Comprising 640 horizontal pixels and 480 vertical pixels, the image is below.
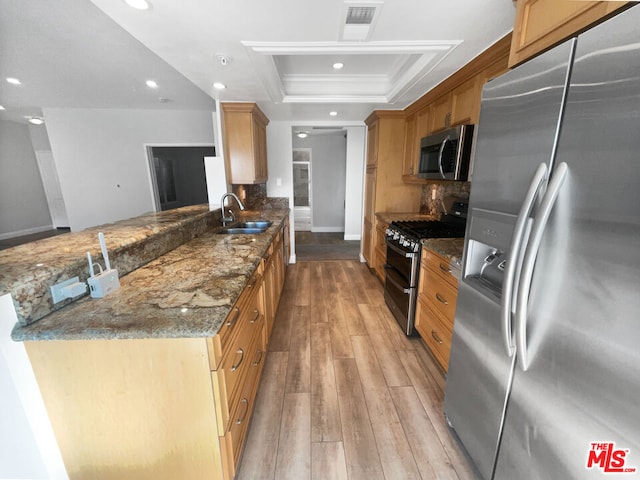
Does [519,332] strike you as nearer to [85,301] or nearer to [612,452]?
[612,452]

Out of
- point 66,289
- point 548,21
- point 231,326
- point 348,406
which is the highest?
point 548,21

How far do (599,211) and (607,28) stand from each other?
0.48m

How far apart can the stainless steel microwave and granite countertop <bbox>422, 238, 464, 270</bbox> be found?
0.53 meters

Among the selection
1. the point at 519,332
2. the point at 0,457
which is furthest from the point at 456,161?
the point at 0,457

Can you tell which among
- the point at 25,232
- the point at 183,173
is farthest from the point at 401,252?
the point at 25,232

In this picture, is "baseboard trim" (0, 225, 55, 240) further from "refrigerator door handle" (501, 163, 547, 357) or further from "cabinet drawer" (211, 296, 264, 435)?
"refrigerator door handle" (501, 163, 547, 357)

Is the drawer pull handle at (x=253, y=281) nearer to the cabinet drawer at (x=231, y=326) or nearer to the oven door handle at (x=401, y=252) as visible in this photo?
the cabinet drawer at (x=231, y=326)

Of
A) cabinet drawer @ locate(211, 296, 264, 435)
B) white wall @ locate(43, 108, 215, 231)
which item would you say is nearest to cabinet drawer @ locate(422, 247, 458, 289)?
cabinet drawer @ locate(211, 296, 264, 435)

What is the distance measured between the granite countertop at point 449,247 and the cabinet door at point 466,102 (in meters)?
0.95

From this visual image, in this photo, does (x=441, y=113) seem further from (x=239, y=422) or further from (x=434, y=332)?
(x=239, y=422)

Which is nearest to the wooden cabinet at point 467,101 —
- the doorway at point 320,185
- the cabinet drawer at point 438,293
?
the cabinet drawer at point 438,293

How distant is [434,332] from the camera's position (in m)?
1.93

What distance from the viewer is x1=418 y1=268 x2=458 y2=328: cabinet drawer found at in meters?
1.70

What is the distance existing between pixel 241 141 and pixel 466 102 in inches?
94.9
